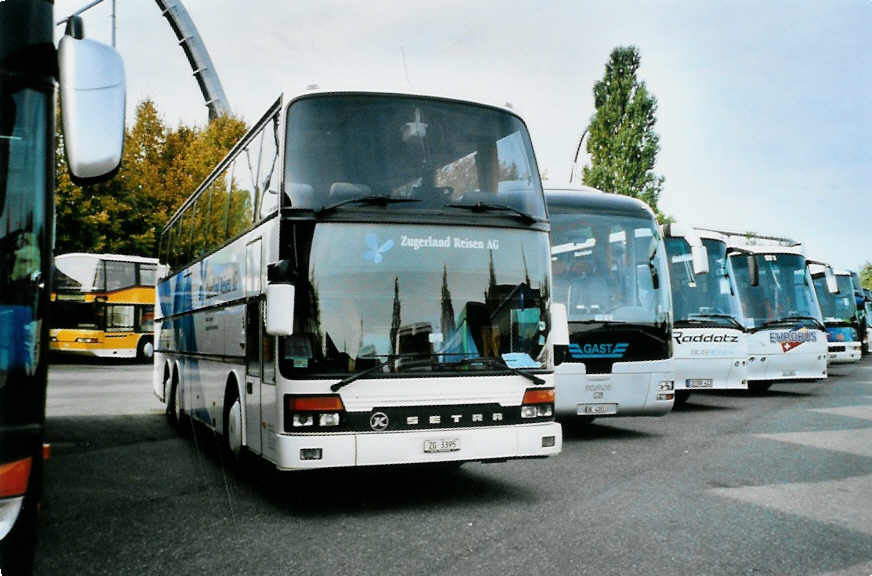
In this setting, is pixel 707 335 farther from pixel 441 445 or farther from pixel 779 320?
pixel 441 445

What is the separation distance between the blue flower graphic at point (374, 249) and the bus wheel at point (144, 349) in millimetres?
29676

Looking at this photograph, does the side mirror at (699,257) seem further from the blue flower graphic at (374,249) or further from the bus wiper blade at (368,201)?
the blue flower graphic at (374,249)

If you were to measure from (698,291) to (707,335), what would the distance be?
3.12 feet

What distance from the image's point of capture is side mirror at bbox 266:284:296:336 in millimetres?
6887

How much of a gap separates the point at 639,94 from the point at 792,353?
41.4m

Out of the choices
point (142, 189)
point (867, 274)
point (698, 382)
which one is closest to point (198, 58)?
point (142, 189)

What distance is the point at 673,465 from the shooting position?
977cm

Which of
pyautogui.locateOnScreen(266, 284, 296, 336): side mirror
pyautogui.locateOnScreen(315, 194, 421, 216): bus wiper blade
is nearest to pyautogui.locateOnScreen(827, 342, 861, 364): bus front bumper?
pyautogui.locateOnScreen(315, 194, 421, 216): bus wiper blade

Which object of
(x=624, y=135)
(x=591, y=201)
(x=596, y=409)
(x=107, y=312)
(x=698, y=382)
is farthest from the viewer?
(x=624, y=135)

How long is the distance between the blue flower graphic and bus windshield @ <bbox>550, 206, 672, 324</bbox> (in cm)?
486

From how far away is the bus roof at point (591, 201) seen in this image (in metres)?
12.3

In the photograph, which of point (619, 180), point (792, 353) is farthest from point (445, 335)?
point (619, 180)

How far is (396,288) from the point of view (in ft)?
24.1

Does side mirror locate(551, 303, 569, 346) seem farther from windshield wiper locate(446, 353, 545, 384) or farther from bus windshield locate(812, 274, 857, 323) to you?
bus windshield locate(812, 274, 857, 323)
